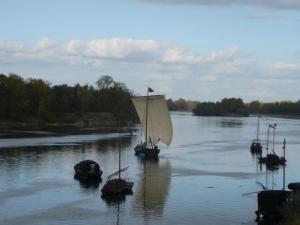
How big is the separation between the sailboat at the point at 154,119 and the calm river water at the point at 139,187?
3377mm

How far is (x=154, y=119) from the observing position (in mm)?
95812

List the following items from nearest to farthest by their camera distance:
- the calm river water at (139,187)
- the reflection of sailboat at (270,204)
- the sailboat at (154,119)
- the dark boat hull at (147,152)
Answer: the reflection of sailboat at (270,204) < the calm river water at (139,187) < the dark boat hull at (147,152) < the sailboat at (154,119)

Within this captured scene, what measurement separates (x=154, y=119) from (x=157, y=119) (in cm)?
52

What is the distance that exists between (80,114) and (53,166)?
12528cm

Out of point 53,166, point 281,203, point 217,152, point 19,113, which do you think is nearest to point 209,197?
point 281,203

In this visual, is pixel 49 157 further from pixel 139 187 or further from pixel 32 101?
pixel 32 101

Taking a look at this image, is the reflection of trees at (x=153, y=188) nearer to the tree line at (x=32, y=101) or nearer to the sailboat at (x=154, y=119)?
the sailboat at (x=154, y=119)

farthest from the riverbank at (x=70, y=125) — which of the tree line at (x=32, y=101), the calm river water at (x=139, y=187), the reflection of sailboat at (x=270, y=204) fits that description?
the reflection of sailboat at (x=270, y=204)

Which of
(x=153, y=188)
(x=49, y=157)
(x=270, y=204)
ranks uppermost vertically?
(x=270, y=204)

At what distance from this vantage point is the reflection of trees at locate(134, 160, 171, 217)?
4591cm

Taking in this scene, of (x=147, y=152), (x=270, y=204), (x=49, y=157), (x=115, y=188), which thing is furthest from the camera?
(x=147, y=152)

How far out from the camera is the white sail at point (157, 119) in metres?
95.0

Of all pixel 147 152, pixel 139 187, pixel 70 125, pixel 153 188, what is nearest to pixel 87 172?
pixel 139 187

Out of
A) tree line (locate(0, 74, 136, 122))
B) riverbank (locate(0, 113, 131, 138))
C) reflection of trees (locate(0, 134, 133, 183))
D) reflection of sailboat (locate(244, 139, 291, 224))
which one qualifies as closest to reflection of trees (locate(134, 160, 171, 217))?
reflection of sailboat (locate(244, 139, 291, 224))
